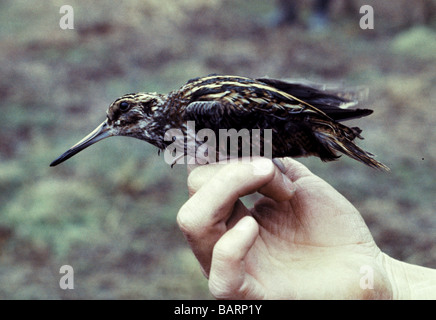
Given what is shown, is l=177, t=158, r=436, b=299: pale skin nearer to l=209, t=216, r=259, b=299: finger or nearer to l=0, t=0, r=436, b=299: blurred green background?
l=209, t=216, r=259, b=299: finger

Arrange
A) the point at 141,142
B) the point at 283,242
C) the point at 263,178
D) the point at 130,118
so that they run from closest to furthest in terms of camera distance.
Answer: the point at 263,178, the point at 283,242, the point at 130,118, the point at 141,142

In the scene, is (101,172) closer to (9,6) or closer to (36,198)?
(36,198)

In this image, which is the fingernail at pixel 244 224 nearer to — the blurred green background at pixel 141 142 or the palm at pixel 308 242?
the palm at pixel 308 242

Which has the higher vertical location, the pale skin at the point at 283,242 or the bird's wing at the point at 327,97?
the bird's wing at the point at 327,97

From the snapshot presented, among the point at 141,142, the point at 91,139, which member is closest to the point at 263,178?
the point at 91,139

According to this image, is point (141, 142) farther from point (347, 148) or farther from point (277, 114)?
point (347, 148)

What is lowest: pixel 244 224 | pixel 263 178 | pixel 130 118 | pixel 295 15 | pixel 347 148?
pixel 244 224

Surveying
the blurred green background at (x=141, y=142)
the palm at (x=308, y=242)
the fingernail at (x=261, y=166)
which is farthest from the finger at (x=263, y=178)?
the blurred green background at (x=141, y=142)
